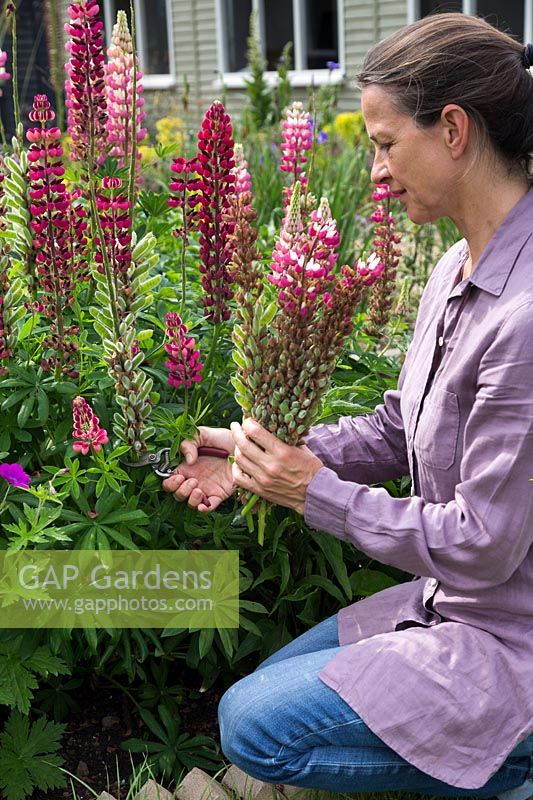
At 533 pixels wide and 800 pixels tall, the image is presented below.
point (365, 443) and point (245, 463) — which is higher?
point (245, 463)

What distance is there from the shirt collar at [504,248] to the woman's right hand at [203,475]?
77 cm

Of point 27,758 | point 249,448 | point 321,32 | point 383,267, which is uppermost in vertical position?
point 321,32

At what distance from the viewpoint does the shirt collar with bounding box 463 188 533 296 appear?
223 cm

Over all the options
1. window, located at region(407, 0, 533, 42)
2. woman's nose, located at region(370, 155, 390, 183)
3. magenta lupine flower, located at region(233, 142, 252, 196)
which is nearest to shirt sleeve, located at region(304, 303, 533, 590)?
woman's nose, located at region(370, 155, 390, 183)

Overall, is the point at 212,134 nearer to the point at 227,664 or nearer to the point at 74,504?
the point at 74,504

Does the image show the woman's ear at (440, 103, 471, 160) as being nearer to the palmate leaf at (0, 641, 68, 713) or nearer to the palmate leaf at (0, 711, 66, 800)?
the palmate leaf at (0, 641, 68, 713)

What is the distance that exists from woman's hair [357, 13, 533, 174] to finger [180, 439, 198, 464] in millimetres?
971

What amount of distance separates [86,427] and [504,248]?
103 centimetres

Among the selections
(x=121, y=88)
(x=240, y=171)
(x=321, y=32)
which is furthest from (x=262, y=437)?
(x=321, y=32)

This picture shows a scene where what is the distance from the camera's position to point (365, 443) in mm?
2713

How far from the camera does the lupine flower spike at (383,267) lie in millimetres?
3207

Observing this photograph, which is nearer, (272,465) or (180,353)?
(272,465)

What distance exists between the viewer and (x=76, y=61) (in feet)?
8.13

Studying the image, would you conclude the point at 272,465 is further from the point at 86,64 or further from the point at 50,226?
the point at 86,64
